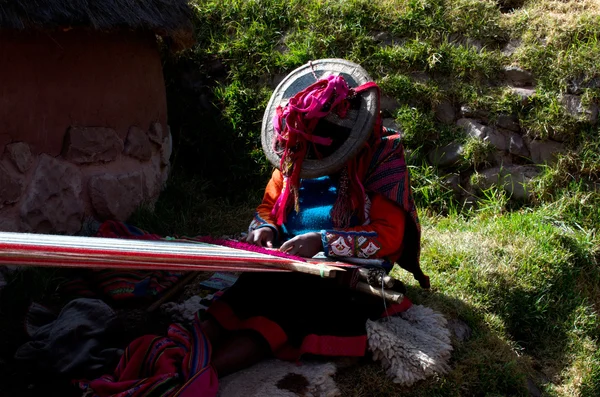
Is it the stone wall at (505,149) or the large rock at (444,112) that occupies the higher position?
the large rock at (444,112)

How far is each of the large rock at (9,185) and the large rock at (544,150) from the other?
3.55 m

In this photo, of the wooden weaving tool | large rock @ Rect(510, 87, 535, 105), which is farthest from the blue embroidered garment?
large rock @ Rect(510, 87, 535, 105)

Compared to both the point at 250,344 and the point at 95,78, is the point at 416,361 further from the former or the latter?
the point at 95,78

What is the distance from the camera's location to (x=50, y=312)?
350 cm

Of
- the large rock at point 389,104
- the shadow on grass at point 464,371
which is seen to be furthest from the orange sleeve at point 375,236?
the large rock at point 389,104

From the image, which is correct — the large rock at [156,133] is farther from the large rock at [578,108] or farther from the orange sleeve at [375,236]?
the large rock at [578,108]

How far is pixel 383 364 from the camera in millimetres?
3164

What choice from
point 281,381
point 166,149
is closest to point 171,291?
point 281,381

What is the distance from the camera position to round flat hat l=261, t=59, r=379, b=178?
2990 mm

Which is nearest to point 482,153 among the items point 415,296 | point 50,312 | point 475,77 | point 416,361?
point 475,77

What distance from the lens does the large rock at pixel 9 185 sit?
12.4 feet

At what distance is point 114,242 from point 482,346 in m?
2.02

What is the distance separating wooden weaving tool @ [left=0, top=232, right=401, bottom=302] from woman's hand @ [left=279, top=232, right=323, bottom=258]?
54 mm

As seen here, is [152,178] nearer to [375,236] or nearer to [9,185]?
[9,185]
